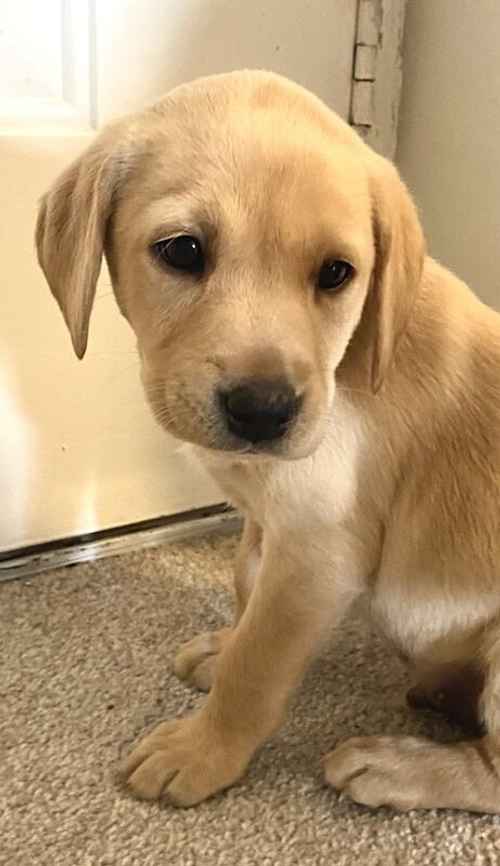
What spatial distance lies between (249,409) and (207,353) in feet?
0.25

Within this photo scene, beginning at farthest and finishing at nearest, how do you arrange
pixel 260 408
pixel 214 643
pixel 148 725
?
1. pixel 214 643
2. pixel 148 725
3. pixel 260 408

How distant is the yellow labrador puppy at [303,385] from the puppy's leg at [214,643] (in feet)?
0.49

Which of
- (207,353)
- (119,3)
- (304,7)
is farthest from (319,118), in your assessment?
(304,7)

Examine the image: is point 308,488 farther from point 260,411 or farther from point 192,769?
point 192,769

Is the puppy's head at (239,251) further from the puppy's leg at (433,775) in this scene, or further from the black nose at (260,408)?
the puppy's leg at (433,775)

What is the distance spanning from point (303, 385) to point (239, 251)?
153 mm

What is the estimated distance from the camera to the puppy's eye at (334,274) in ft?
3.99

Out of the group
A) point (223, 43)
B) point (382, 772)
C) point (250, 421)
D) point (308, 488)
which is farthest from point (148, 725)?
point (223, 43)

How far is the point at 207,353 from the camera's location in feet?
3.80

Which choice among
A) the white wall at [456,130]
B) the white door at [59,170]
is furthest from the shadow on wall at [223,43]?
the white wall at [456,130]

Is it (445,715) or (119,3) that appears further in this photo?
(119,3)

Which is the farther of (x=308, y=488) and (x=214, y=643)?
(x=214, y=643)

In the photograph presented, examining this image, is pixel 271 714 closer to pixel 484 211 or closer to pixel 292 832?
pixel 292 832

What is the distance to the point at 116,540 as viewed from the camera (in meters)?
2.05
